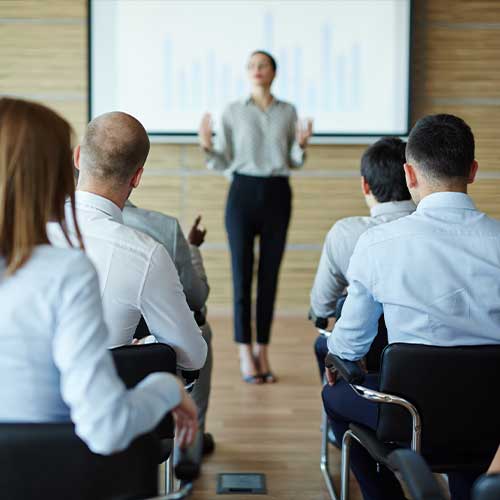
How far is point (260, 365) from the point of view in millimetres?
4734

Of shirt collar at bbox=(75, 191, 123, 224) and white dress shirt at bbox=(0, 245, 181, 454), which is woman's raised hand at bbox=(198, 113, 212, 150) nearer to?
shirt collar at bbox=(75, 191, 123, 224)

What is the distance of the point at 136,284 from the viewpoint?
6.55ft

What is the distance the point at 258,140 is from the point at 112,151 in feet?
8.98

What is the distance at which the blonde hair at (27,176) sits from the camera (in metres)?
1.27

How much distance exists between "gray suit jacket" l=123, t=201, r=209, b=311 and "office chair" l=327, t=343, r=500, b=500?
96cm

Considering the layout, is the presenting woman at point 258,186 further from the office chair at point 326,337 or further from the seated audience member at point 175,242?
the seated audience member at point 175,242

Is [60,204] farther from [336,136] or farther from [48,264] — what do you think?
[336,136]

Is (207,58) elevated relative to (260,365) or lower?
elevated

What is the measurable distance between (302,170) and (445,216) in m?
4.36

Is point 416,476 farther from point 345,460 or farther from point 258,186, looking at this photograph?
point 258,186

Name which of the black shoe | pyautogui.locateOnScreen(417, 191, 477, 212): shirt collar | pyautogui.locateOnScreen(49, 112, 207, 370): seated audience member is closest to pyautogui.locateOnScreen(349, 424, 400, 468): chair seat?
pyautogui.locateOnScreen(49, 112, 207, 370): seated audience member

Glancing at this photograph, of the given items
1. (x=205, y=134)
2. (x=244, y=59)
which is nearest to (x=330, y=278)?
(x=205, y=134)

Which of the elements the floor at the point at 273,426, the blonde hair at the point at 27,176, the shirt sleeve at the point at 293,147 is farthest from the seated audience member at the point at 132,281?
the shirt sleeve at the point at 293,147

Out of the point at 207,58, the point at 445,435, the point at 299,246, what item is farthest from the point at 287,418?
the point at 207,58
